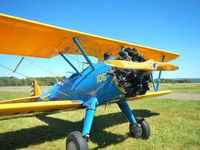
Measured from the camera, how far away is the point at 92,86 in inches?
148

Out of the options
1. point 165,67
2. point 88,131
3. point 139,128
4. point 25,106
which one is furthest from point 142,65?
point 25,106

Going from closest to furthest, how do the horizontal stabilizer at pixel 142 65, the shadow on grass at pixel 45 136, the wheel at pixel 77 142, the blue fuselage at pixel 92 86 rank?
the horizontal stabilizer at pixel 142 65, the wheel at pixel 77 142, the blue fuselage at pixel 92 86, the shadow on grass at pixel 45 136

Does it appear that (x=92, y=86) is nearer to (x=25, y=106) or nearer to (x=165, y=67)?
(x=25, y=106)

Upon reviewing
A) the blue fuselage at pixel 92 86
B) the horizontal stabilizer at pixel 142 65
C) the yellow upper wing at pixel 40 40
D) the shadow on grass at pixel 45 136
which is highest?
the yellow upper wing at pixel 40 40

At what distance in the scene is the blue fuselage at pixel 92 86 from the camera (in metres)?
3.38

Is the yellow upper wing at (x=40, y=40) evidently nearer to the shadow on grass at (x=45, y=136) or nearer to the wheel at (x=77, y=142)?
the wheel at (x=77, y=142)

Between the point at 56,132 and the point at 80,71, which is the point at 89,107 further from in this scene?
the point at 56,132

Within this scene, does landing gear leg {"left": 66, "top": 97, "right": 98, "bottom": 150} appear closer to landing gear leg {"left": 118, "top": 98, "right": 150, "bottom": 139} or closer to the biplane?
the biplane

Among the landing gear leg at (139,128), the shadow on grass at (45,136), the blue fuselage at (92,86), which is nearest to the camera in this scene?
the blue fuselage at (92,86)

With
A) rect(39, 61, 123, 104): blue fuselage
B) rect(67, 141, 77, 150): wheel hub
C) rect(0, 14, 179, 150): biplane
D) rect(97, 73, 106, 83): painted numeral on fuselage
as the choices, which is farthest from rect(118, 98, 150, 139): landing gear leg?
rect(67, 141, 77, 150): wheel hub

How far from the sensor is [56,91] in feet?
17.6

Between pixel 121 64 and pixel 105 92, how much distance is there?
1.09 meters

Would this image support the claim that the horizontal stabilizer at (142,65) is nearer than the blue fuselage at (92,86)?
Yes

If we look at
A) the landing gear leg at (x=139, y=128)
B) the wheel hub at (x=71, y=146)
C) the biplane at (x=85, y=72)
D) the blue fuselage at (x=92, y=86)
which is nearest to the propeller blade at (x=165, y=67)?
the biplane at (x=85, y=72)
